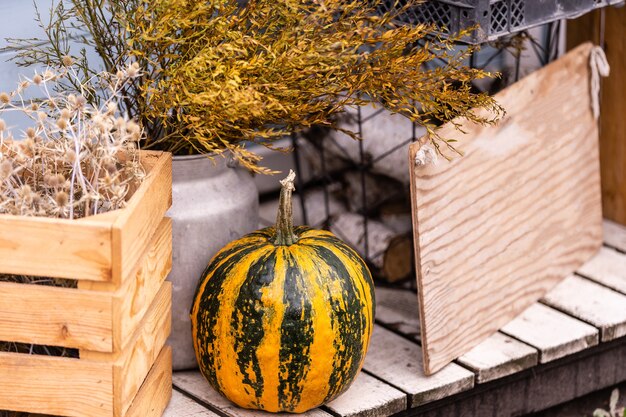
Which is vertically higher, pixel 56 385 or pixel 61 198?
pixel 61 198

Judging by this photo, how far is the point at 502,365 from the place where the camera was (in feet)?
7.72

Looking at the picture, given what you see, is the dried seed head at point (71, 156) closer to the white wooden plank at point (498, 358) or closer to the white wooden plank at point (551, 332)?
the white wooden plank at point (498, 358)

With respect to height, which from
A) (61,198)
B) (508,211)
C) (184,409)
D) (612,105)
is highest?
(61,198)

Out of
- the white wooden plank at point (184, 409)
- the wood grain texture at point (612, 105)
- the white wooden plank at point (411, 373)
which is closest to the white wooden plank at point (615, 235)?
the wood grain texture at point (612, 105)

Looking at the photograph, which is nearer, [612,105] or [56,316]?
[56,316]

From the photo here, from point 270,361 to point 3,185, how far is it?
64 centimetres

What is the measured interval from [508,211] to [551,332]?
33 centimetres

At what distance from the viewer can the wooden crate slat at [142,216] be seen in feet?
5.61

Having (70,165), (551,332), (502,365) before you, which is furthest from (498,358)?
(70,165)

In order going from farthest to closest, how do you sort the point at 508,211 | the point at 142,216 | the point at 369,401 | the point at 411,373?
1. the point at 508,211
2. the point at 411,373
3. the point at 369,401
4. the point at 142,216

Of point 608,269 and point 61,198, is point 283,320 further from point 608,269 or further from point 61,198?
point 608,269

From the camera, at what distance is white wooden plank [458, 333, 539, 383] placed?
91.9 inches

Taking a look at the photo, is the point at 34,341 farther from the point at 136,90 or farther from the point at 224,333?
the point at 136,90

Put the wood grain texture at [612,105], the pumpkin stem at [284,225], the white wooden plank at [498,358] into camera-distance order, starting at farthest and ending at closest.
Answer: the wood grain texture at [612,105] → the white wooden plank at [498,358] → the pumpkin stem at [284,225]
